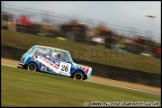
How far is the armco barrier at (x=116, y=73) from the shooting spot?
24.0 metres

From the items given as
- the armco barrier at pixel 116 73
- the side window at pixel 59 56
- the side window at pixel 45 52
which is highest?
the side window at pixel 45 52

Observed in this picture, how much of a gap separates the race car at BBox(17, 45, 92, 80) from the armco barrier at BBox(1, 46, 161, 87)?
22.9 feet

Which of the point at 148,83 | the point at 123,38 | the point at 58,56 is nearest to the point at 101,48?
the point at 123,38

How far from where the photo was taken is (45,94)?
765cm

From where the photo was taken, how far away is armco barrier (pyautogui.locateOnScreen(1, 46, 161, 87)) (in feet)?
78.7

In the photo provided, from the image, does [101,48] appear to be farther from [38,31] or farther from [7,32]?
[7,32]

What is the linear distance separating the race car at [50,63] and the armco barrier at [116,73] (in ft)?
22.9

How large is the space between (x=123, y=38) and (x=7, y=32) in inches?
316

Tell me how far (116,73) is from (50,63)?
8.56 m

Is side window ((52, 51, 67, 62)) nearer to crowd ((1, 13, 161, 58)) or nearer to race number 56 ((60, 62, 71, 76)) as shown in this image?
race number 56 ((60, 62, 71, 76))

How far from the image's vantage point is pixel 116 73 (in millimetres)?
24531

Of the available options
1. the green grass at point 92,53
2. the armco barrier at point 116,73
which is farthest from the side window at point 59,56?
the green grass at point 92,53

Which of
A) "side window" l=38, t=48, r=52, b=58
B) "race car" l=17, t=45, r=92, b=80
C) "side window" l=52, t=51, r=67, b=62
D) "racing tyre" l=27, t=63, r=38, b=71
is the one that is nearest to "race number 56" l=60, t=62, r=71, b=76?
"race car" l=17, t=45, r=92, b=80

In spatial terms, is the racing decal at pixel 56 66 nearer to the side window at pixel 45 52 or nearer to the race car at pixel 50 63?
the race car at pixel 50 63
